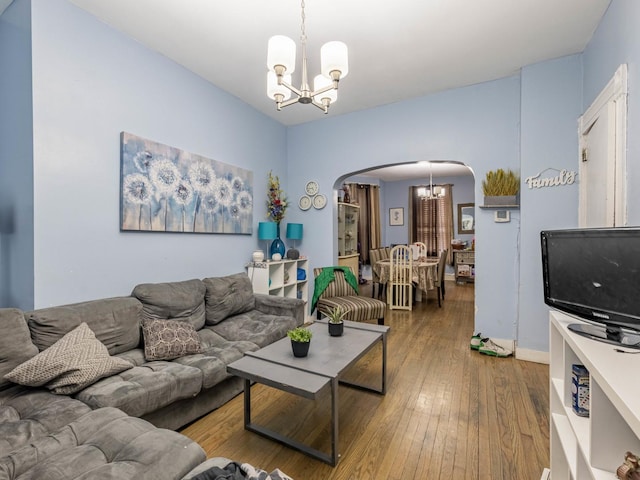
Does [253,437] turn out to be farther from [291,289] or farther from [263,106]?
[263,106]

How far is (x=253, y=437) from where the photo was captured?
6.24ft

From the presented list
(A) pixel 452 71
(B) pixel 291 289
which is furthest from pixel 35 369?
(A) pixel 452 71

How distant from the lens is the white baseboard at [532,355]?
9.88ft

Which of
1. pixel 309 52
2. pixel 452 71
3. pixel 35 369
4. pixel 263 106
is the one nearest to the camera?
pixel 35 369

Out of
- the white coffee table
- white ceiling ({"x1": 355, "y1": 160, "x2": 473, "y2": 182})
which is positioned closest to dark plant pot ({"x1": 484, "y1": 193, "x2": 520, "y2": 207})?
the white coffee table

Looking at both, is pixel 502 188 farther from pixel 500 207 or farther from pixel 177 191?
pixel 177 191

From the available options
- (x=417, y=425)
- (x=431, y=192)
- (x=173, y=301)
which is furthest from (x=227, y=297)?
(x=431, y=192)

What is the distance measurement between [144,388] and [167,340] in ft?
1.65

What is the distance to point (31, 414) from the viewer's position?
1492 mm

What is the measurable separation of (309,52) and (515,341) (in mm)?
3645

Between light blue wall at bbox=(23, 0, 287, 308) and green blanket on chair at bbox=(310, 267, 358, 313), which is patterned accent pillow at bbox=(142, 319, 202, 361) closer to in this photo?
light blue wall at bbox=(23, 0, 287, 308)

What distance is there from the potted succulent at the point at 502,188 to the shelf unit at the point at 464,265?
4803 mm

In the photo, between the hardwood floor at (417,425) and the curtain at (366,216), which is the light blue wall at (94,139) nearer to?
the hardwood floor at (417,425)

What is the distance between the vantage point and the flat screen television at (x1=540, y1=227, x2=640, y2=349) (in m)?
1.13
